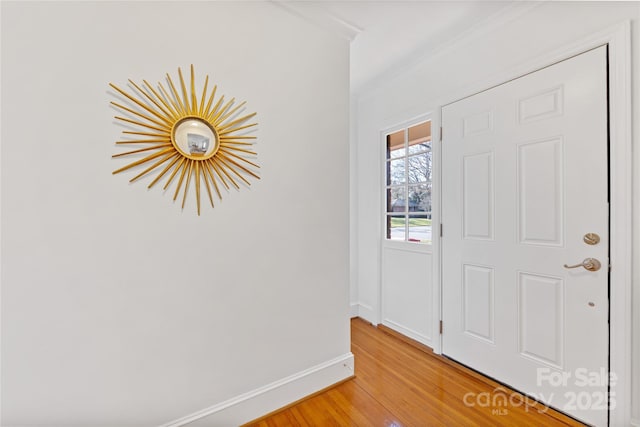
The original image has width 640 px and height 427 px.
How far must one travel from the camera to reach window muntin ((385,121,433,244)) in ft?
7.79

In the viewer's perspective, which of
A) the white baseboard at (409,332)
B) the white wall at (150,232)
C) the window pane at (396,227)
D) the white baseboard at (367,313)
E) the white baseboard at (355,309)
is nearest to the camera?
the white wall at (150,232)

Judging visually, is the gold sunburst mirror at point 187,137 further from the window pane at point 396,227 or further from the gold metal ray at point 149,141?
the window pane at point 396,227

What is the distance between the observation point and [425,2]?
171cm

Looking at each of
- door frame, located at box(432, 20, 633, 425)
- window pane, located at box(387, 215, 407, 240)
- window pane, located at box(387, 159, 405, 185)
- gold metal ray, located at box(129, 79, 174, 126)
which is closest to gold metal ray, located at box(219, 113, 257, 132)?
gold metal ray, located at box(129, 79, 174, 126)

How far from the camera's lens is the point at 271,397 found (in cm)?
159

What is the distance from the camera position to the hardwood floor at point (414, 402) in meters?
1.52

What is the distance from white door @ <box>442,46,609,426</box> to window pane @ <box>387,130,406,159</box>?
0.49 m

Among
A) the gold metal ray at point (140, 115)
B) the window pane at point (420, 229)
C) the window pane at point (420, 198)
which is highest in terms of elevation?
the gold metal ray at point (140, 115)

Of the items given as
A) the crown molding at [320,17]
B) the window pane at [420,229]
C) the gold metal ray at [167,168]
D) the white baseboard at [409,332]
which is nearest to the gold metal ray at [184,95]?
the gold metal ray at [167,168]

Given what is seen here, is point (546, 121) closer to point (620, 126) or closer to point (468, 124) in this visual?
point (620, 126)

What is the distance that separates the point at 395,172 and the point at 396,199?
0.26 meters

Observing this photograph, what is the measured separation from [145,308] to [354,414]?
1264mm

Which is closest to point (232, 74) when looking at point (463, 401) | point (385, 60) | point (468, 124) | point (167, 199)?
point (167, 199)

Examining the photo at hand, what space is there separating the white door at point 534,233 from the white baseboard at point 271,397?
3.09 ft
